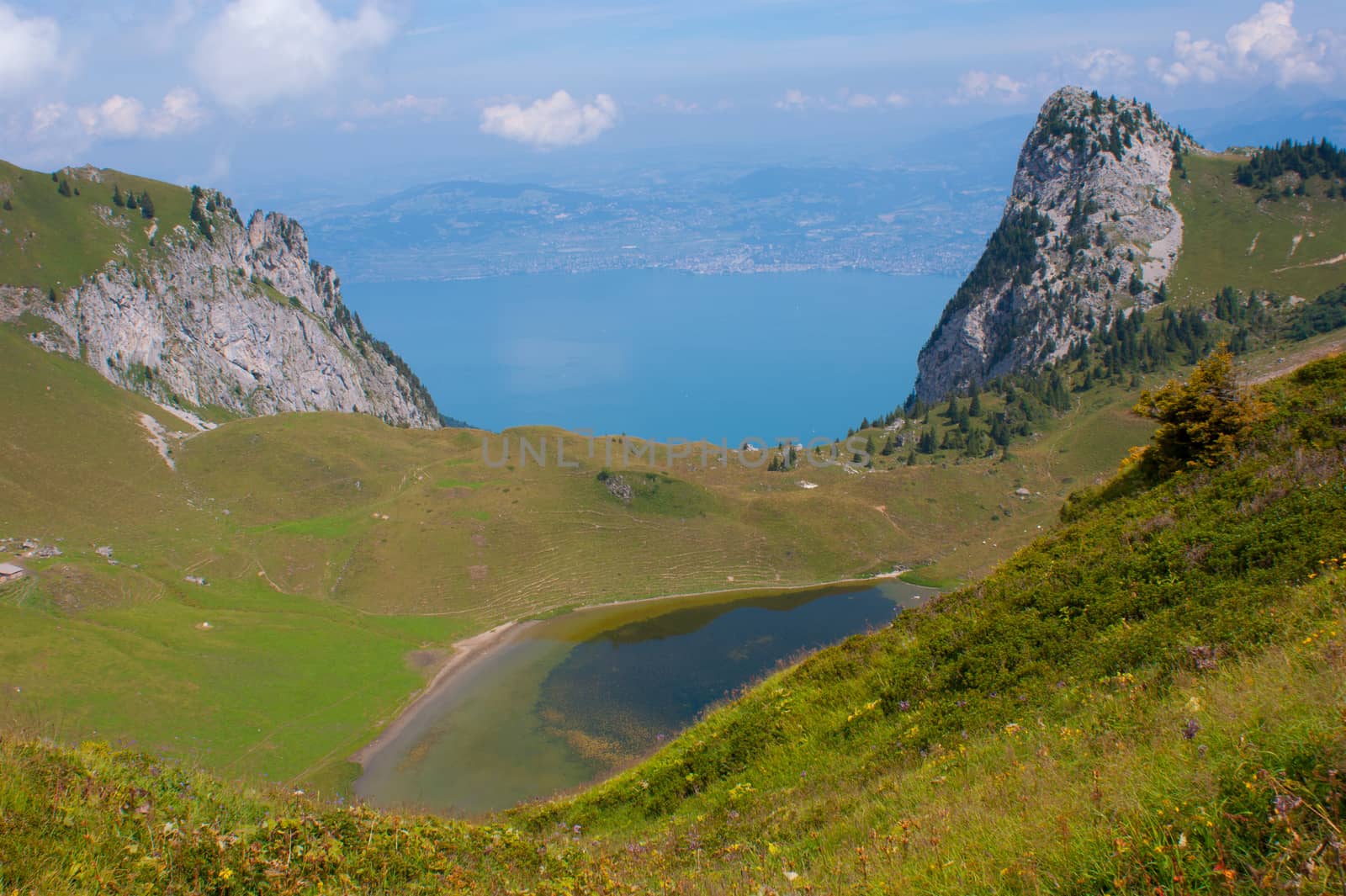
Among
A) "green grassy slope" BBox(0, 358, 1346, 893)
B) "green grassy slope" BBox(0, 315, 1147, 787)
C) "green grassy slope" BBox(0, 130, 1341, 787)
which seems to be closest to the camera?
"green grassy slope" BBox(0, 358, 1346, 893)

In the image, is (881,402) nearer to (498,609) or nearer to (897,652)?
(498,609)

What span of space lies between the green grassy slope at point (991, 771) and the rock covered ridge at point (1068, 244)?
11984cm

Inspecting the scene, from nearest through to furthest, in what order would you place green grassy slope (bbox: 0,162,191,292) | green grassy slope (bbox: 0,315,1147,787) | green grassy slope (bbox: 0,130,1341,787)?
green grassy slope (bbox: 0,315,1147,787) < green grassy slope (bbox: 0,130,1341,787) < green grassy slope (bbox: 0,162,191,292)

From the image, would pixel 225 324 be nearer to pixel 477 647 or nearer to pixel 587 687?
pixel 477 647

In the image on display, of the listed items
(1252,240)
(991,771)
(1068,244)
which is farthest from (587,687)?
(1252,240)

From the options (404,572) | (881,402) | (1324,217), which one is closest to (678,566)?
(404,572)

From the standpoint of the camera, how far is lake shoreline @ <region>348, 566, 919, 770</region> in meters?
45.4

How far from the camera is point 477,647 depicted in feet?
185

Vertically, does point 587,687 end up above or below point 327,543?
below

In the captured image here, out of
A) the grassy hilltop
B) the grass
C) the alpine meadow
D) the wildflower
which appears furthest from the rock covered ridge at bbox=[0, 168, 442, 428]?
the grass

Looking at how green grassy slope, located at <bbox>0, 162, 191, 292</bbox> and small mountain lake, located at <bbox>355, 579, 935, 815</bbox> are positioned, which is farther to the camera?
green grassy slope, located at <bbox>0, 162, 191, 292</bbox>

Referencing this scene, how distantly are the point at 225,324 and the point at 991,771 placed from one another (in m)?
134

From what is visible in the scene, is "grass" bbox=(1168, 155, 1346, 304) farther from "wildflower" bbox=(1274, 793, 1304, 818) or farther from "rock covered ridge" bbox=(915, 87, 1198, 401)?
"wildflower" bbox=(1274, 793, 1304, 818)

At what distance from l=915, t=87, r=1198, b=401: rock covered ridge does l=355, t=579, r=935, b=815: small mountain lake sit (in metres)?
80.2
